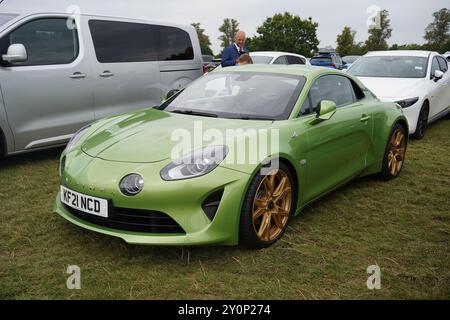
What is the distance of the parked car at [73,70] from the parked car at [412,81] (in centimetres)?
328

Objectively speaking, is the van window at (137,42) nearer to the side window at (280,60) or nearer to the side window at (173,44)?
the side window at (173,44)

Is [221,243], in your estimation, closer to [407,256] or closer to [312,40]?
[407,256]

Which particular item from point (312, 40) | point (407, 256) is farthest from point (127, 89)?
point (312, 40)

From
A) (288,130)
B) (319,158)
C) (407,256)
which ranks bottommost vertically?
(407,256)

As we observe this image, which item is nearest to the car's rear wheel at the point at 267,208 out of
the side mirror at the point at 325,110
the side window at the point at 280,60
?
the side mirror at the point at 325,110

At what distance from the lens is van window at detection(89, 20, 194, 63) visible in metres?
5.84

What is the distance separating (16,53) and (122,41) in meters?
1.68

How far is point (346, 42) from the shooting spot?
65.6 meters

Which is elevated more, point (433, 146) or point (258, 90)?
point (258, 90)

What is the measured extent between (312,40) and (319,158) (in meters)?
66.4

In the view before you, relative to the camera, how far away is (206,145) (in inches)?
122

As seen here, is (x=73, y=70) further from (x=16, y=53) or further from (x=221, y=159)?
(x=221, y=159)

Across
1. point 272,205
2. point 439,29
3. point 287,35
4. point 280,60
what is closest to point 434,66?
point 280,60

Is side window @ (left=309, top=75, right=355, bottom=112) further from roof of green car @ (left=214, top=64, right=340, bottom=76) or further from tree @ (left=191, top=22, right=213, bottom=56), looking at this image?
tree @ (left=191, top=22, right=213, bottom=56)
